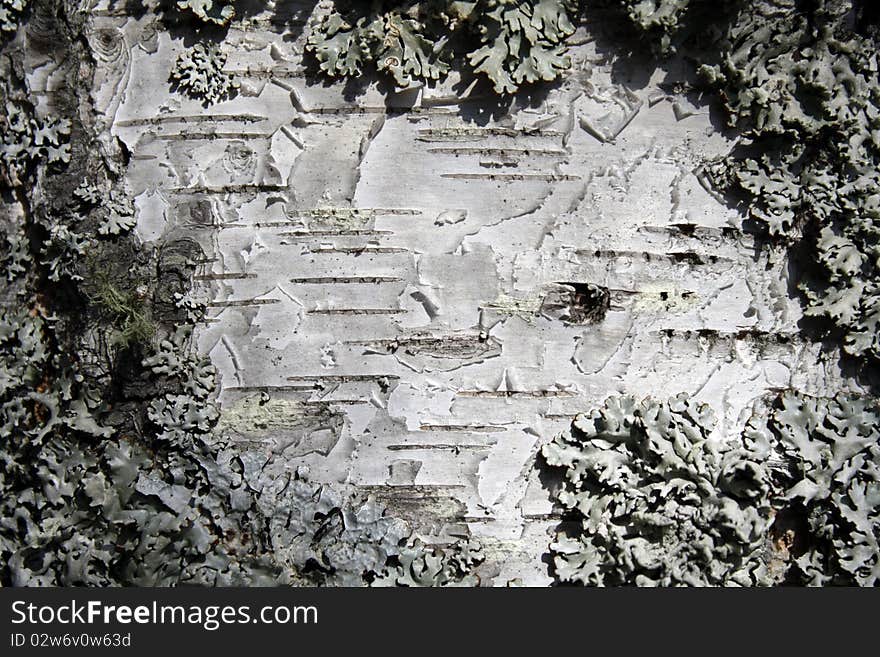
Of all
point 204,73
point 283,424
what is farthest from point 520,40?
point 283,424

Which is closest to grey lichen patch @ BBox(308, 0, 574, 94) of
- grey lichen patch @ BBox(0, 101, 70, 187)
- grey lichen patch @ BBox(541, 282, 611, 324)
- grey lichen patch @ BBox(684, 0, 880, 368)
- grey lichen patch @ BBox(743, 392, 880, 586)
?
grey lichen patch @ BBox(684, 0, 880, 368)

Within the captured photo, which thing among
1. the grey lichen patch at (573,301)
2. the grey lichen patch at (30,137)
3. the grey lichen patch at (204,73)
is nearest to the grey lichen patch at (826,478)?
the grey lichen patch at (573,301)

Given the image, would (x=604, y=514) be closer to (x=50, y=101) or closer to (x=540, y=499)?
(x=540, y=499)

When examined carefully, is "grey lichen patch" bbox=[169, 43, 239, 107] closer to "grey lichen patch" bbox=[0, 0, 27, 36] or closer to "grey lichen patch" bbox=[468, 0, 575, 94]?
"grey lichen patch" bbox=[0, 0, 27, 36]

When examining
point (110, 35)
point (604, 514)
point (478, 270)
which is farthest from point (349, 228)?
point (604, 514)

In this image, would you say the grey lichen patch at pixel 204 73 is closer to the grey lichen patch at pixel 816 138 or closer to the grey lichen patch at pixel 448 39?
the grey lichen patch at pixel 448 39

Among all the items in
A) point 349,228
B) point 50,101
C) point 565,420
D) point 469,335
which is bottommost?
point 565,420
